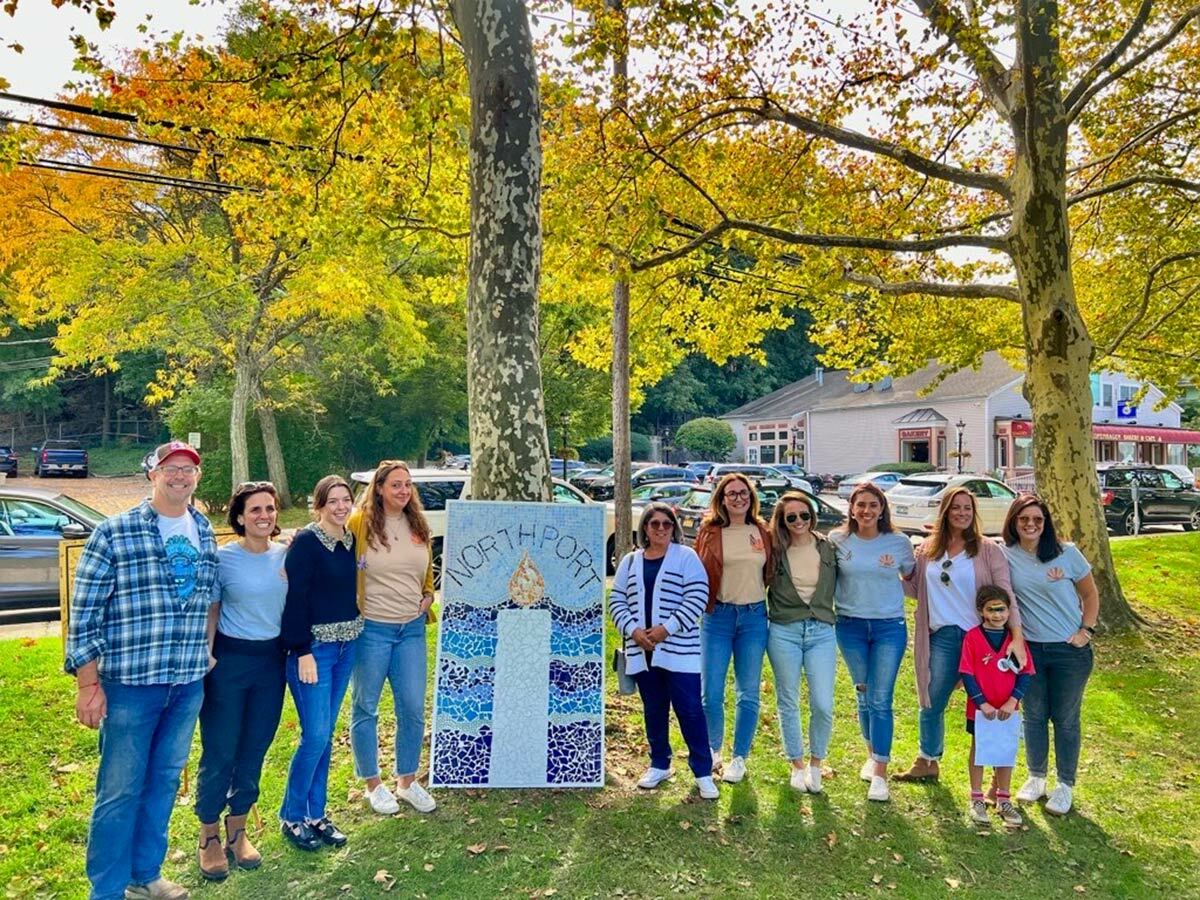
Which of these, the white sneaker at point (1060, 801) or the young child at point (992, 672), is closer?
the young child at point (992, 672)

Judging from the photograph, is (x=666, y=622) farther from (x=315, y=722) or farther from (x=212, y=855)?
(x=212, y=855)

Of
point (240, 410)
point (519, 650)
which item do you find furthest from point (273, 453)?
point (519, 650)

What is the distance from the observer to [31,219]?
54.3 feet

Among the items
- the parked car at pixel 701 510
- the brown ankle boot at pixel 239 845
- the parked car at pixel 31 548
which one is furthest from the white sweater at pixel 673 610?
the parked car at pixel 701 510

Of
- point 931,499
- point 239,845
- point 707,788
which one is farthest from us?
point 931,499

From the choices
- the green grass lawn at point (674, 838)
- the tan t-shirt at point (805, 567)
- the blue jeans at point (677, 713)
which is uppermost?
the tan t-shirt at point (805, 567)

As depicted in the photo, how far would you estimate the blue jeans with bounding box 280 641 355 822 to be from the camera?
3875 mm

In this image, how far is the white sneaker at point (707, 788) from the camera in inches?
181

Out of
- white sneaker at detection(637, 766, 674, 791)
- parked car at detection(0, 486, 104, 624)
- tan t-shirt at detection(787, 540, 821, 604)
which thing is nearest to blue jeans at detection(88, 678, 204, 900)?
white sneaker at detection(637, 766, 674, 791)

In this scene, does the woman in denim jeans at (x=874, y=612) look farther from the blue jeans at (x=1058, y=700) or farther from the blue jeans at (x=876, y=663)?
the blue jeans at (x=1058, y=700)

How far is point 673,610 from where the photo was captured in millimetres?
4500

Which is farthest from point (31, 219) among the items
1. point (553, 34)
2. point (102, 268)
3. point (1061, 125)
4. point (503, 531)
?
point (1061, 125)

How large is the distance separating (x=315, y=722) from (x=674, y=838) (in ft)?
6.49

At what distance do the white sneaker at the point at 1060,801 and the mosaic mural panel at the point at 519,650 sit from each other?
266 centimetres
